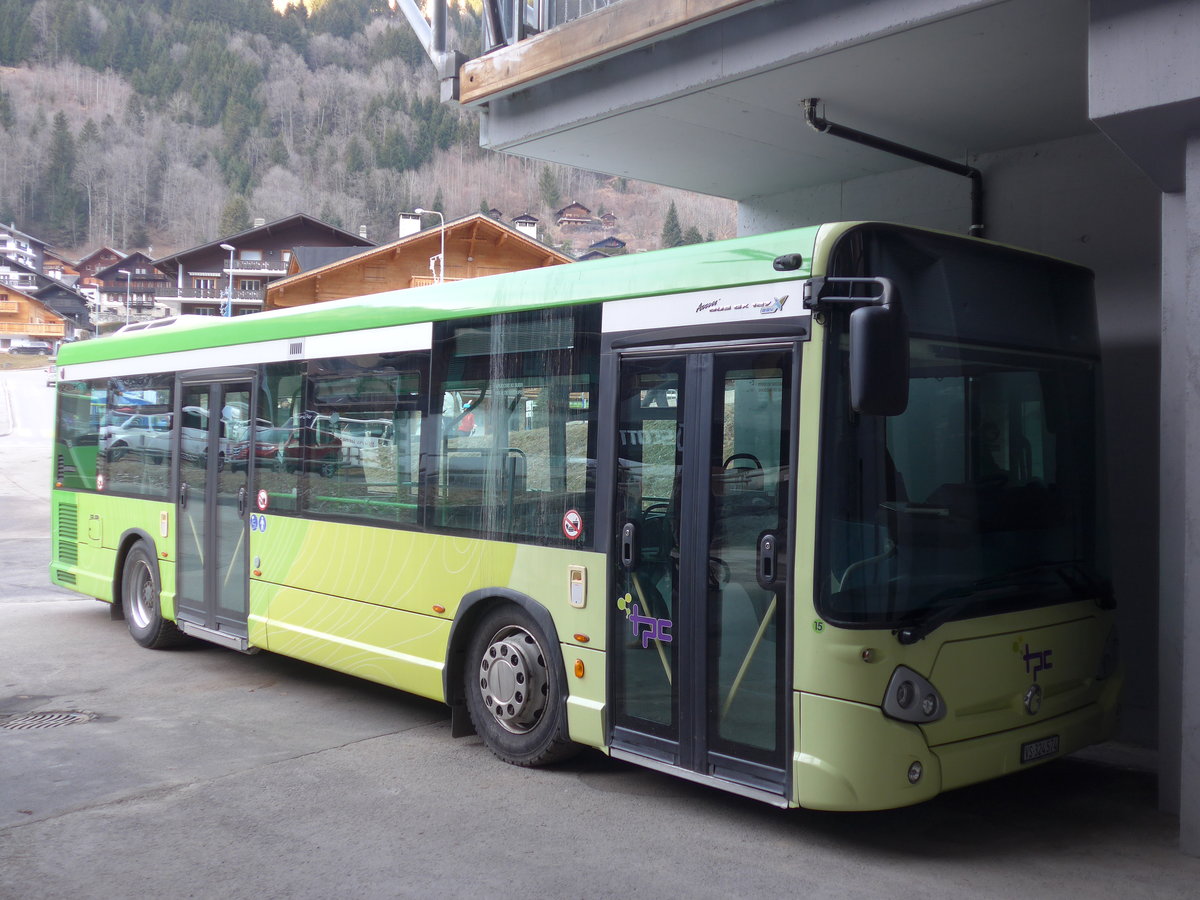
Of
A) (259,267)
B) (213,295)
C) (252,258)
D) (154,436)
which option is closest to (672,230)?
(259,267)

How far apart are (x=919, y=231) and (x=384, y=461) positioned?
3793 millimetres

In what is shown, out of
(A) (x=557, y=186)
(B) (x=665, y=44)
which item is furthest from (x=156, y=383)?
(A) (x=557, y=186)

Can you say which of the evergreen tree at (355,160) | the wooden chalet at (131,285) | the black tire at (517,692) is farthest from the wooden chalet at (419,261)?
the evergreen tree at (355,160)

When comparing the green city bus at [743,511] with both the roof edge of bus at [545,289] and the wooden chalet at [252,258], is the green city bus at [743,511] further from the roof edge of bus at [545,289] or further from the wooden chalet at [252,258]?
the wooden chalet at [252,258]

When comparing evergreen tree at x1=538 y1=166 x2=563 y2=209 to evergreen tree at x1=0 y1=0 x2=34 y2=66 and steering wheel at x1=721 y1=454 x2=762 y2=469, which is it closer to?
evergreen tree at x1=0 y1=0 x2=34 y2=66

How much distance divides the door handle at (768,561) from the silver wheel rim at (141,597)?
270 inches

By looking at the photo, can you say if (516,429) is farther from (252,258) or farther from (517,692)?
(252,258)

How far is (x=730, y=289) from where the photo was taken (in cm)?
521

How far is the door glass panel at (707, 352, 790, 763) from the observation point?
489cm

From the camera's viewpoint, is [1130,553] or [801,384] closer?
[801,384]

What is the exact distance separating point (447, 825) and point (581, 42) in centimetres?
541

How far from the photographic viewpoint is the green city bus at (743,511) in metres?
4.70

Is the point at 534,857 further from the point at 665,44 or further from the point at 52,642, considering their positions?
the point at 52,642

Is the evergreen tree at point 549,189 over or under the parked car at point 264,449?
over
